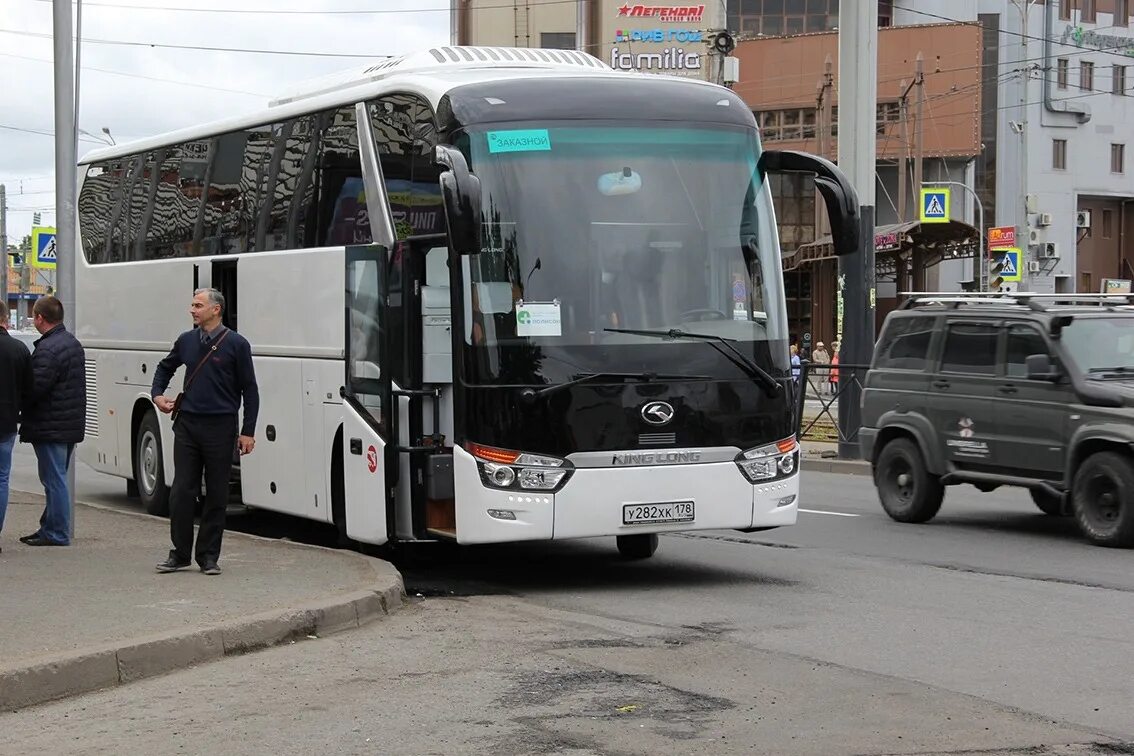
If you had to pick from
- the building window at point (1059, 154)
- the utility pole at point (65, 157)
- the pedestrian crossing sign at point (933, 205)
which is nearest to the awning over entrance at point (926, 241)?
the pedestrian crossing sign at point (933, 205)

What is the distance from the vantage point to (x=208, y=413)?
1112 cm

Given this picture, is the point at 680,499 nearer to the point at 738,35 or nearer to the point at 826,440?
the point at 826,440

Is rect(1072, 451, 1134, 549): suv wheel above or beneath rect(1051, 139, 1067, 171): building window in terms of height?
beneath

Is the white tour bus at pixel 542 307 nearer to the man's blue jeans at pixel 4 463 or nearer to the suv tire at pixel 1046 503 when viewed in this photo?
the man's blue jeans at pixel 4 463

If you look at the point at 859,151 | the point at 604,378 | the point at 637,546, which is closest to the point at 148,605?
the point at 604,378

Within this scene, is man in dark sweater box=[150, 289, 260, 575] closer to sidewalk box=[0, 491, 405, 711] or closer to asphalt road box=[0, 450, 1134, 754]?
sidewalk box=[0, 491, 405, 711]

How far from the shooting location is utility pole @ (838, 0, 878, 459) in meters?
23.3

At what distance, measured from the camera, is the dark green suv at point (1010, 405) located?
14.1 m

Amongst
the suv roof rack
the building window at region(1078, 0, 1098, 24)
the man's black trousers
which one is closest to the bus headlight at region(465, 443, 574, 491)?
the man's black trousers

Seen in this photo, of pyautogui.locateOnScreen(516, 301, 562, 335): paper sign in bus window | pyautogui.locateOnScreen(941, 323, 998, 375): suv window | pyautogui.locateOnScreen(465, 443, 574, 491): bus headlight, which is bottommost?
pyautogui.locateOnScreen(465, 443, 574, 491): bus headlight

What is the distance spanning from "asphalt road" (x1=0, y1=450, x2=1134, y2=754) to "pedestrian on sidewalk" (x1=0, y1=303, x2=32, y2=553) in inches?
51.3

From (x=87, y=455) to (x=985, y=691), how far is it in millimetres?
13505

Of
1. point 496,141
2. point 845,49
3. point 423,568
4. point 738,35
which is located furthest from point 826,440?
point 738,35

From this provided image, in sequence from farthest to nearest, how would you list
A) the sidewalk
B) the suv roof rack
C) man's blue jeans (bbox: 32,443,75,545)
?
the suv roof rack → man's blue jeans (bbox: 32,443,75,545) → the sidewalk
